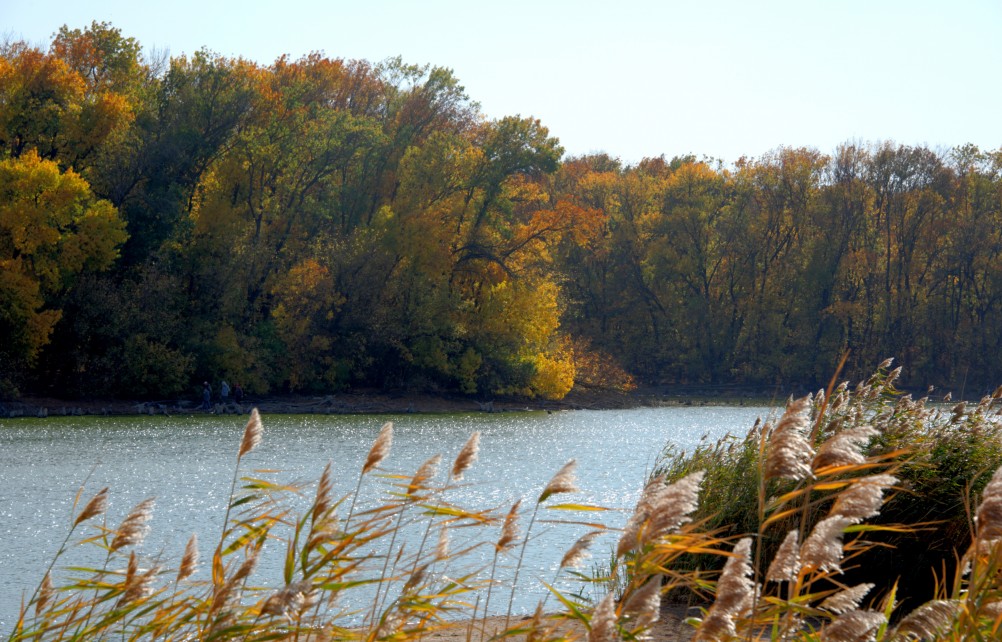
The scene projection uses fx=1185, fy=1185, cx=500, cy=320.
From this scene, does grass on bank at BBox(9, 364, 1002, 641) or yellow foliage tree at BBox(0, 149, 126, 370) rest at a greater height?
yellow foliage tree at BBox(0, 149, 126, 370)

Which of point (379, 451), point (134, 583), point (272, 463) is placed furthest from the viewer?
point (272, 463)

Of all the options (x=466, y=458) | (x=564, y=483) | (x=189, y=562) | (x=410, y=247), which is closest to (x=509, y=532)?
(x=466, y=458)

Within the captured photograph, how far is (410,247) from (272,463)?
75.1ft

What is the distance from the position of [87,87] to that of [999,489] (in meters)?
44.1

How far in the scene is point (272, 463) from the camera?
23312mm

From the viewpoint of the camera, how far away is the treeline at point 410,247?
1523 inches

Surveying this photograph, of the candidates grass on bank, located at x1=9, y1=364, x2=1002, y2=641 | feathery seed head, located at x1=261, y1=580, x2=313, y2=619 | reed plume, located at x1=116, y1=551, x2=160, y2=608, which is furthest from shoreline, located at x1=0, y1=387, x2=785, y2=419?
feathery seed head, located at x1=261, y1=580, x2=313, y2=619

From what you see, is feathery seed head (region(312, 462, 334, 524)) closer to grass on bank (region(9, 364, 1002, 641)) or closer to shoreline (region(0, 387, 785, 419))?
grass on bank (region(9, 364, 1002, 641))

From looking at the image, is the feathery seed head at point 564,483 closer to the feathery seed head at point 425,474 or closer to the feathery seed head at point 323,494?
the feathery seed head at point 425,474

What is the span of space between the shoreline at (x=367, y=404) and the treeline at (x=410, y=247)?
721 millimetres

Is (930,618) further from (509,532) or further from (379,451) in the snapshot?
(379,451)

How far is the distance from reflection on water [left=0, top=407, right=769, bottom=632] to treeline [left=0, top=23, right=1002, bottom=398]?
481cm

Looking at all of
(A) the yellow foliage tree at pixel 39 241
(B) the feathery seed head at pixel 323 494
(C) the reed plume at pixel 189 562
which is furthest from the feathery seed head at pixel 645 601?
(A) the yellow foliage tree at pixel 39 241

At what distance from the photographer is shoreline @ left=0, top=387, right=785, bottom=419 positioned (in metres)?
36.6
